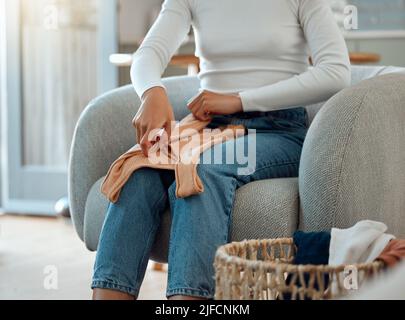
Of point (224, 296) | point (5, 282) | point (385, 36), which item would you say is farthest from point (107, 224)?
point (385, 36)

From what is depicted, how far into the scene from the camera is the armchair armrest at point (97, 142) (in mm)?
1710

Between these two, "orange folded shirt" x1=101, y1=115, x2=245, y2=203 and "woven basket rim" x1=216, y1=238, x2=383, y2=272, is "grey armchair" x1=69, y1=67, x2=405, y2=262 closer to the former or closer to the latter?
"orange folded shirt" x1=101, y1=115, x2=245, y2=203

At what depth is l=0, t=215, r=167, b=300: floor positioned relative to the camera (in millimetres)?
2201

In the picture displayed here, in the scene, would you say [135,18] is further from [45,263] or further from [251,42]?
[251,42]

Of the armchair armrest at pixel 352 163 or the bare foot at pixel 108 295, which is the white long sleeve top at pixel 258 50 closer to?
the armchair armrest at pixel 352 163

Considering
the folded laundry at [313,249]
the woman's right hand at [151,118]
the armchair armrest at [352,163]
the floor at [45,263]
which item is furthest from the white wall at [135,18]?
the folded laundry at [313,249]

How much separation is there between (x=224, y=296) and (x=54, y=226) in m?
2.32

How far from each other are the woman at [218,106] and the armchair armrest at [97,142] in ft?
0.37

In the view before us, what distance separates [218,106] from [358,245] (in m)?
0.52

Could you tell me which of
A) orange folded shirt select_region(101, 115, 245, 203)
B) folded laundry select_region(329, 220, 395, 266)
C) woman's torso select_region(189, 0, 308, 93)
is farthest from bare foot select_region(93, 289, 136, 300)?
woman's torso select_region(189, 0, 308, 93)

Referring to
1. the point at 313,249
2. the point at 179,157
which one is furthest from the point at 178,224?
the point at 313,249

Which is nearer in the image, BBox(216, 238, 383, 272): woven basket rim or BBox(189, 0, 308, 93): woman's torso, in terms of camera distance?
BBox(216, 238, 383, 272): woven basket rim

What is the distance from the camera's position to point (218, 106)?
157 cm
